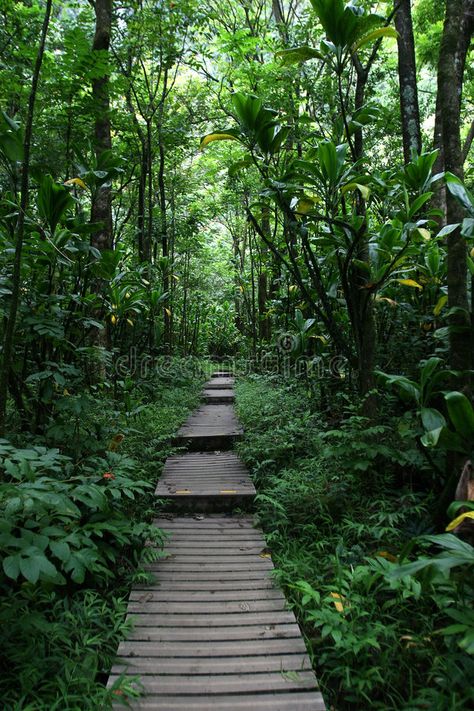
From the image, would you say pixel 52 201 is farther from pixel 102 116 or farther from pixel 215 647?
pixel 215 647

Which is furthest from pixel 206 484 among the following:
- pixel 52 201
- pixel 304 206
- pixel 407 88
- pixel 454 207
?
pixel 407 88

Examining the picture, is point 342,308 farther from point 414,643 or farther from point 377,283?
point 414,643

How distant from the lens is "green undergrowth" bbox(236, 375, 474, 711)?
5.51 ft

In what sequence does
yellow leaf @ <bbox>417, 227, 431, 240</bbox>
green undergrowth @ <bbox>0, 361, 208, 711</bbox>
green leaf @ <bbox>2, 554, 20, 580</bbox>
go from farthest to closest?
yellow leaf @ <bbox>417, 227, 431, 240</bbox>, green undergrowth @ <bbox>0, 361, 208, 711</bbox>, green leaf @ <bbox>2, 554, 20, 580</bbox>

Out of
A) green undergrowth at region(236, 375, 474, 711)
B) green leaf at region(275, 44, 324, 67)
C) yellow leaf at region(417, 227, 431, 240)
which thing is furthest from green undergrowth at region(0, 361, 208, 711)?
green leaf at region(275, 44, 324, 67)

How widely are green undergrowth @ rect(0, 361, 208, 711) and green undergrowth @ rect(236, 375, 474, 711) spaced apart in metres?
0.86

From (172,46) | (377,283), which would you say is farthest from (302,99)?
(377,283)

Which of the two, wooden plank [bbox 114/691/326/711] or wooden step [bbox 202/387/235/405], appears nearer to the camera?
wooden plank [bbox 114/691/326/711]

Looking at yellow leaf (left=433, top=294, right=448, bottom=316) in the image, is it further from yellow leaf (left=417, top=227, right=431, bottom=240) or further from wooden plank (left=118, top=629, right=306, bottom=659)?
wooden plank (left=118, top=629, right=306, bottom=659)

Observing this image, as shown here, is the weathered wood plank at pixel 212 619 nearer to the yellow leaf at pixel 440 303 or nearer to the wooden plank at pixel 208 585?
the wooden plank at pixel 208 585

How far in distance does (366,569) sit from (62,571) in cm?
155

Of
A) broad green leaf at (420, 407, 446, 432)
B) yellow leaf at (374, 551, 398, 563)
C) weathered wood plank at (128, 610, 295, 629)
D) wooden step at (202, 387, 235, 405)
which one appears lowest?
weathered wood plank at (128, 610, 295, 629)

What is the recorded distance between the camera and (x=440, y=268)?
3725 mm

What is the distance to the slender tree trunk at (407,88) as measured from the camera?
16.3 ft
